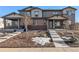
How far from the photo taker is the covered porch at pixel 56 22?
420 centimetres

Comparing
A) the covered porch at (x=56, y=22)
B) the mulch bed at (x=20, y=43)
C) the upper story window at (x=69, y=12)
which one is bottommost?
the mulch bed at (x=20, y=43)

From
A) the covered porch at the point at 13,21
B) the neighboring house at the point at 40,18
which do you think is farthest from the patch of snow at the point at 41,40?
the covered porch at the point at 13,21

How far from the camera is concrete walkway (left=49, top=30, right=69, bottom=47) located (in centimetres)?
414

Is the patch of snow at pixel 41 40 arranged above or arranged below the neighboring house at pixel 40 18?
below

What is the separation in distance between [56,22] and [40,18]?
481 millimetres

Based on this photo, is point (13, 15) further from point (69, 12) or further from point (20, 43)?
point (69, 12)

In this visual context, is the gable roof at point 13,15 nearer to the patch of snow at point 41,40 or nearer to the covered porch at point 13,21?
the covered porch at point 13,21

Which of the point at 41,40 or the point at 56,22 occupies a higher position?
the point at 56,22

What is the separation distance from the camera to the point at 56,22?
427cm

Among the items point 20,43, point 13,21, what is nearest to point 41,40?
point 20,43

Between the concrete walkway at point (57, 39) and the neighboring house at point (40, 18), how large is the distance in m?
0.19

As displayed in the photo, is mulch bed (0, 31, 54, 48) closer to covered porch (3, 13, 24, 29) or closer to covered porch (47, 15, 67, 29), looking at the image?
covered porch (3, 13, 24, 29)
